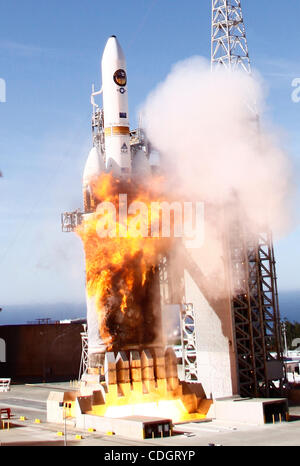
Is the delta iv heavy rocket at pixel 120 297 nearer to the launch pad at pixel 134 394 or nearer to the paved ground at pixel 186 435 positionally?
the launch pad at pixel 134 394

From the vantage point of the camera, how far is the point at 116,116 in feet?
162

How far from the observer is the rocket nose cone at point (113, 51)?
50.1 metres

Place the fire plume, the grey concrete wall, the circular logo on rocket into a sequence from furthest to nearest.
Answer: the grey concrete wall → the circular logo on rocket → the fire plume

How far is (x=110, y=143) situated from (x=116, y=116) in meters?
2.15

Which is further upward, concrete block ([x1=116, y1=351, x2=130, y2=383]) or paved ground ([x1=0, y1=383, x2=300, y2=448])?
concrete block ([x1=116, y1=351, x2=130, y2=383])

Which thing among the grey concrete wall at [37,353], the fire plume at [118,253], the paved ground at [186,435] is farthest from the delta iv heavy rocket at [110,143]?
the grey concrete wall at [37,353]

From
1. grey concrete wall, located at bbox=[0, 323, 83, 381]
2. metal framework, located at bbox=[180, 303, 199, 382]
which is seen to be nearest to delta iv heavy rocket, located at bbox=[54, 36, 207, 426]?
metal framework, located at bbox=[180, 303, 199, 382]

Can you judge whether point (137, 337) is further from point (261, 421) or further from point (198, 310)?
point (261, 421)

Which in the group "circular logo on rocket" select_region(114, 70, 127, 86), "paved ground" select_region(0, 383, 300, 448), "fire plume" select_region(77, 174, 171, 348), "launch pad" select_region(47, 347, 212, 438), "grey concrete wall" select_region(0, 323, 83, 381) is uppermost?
"circular logo on rocket" select_region(114, 70, 127, 86)

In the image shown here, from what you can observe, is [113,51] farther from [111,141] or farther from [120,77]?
[111,141]

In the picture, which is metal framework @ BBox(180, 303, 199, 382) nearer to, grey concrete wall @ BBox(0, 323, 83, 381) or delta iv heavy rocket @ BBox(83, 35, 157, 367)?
delta iv heavy rocket @ BBox(83, 35, 157, 367)

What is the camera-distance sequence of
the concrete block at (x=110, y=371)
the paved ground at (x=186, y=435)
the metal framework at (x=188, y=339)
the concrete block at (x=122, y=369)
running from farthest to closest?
the metal framework at (x=188, y=339) → the concrete block at (x=122, y=369) → the concrete block at (x=110, y=371) → the paved ground at (x=186, y=435)

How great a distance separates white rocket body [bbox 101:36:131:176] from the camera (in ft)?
162
